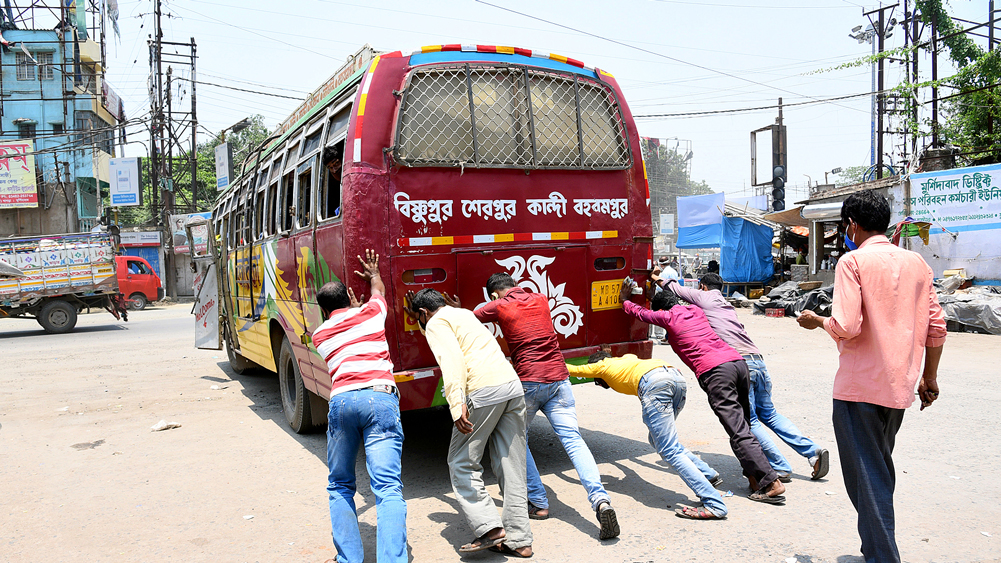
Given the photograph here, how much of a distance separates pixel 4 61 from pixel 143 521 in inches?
1487

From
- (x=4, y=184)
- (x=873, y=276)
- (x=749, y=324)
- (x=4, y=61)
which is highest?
(x=4, y=61)

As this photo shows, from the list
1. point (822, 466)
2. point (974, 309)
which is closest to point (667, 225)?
point (974, 309)

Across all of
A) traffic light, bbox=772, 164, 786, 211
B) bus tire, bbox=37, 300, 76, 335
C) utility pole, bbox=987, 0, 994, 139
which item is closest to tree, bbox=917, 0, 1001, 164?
utility pole, bbox=987, 0, 994, 139

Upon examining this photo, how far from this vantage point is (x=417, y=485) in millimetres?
5055

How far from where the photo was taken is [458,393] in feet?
12.4

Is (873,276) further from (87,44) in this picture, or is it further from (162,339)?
(87,44)

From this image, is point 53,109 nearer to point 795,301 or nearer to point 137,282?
point 137,282

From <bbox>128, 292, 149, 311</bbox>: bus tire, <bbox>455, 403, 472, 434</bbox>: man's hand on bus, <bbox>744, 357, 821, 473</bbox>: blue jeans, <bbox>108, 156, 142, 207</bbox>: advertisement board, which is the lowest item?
<bbox>128, 292, 149, 311</bbox>: bus tire

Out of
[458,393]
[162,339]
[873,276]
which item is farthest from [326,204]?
[162,339]

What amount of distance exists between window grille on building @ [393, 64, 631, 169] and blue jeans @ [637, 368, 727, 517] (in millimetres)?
1847

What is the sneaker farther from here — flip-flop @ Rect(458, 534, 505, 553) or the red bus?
the red bus

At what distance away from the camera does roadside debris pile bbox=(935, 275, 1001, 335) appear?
1283 cm

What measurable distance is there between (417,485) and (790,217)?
18404 mm

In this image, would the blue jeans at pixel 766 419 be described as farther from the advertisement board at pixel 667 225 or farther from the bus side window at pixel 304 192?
the advertisement board at pixel 667 225
